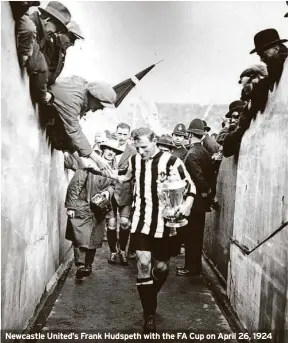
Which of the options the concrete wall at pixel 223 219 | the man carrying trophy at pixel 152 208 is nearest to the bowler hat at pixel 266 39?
the man carrying trophy at pixel 152 208

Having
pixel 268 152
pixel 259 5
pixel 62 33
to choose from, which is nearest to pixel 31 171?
pixel 62 33

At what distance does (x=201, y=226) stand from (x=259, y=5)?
363 centimetres

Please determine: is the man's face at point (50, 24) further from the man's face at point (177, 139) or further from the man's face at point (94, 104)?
the man's face at point (177, 139)

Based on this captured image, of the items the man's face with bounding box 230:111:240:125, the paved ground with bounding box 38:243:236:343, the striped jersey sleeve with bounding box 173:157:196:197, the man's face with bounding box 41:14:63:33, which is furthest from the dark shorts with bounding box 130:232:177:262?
the man's face with bounding box 230:111:240:125

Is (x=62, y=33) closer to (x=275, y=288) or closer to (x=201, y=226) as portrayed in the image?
(x=275, y=288)

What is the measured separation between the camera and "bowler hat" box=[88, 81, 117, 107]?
4.90m

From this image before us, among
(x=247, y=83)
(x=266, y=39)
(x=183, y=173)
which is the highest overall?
(x=266, y=39)

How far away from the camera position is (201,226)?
22.8ft

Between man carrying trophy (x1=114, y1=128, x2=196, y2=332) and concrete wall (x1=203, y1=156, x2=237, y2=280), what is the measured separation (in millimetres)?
1429

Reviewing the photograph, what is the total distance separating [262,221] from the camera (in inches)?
164

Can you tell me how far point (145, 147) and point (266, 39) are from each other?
59.9 inches

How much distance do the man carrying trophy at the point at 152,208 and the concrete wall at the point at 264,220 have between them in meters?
0.70

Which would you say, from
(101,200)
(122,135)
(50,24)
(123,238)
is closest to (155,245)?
(101,200)

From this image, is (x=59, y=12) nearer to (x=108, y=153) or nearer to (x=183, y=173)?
(x=183, y=173)
